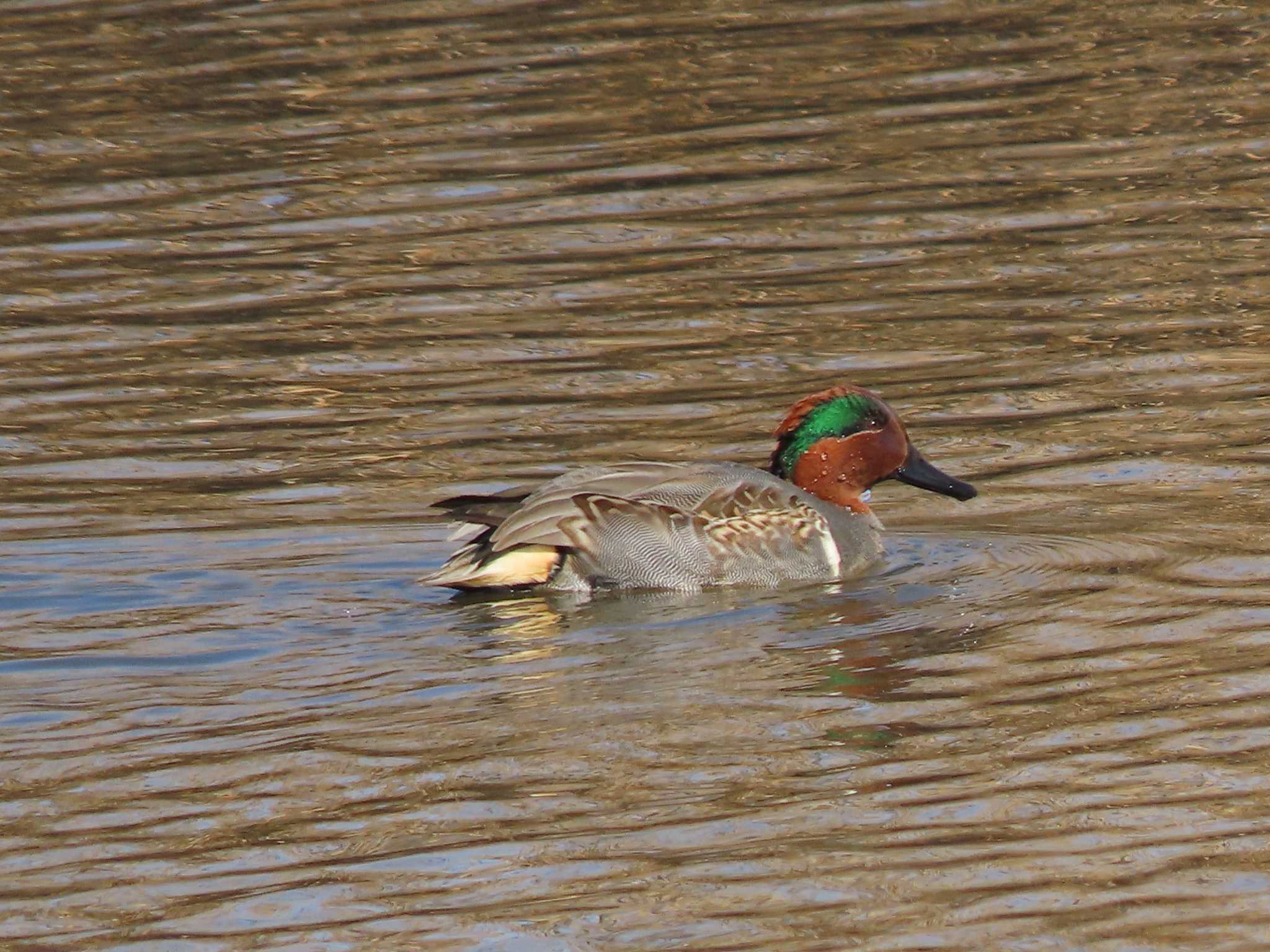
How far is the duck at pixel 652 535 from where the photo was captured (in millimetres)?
8461

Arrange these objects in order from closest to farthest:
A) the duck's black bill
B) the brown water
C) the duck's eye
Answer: the brown water
the duck's black bill
the duck's eye

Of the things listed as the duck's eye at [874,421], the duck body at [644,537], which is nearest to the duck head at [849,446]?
the duck's eye at [874,421]

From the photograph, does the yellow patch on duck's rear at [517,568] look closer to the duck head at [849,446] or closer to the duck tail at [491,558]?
the duck tail at [491,558]

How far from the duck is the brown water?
165mm

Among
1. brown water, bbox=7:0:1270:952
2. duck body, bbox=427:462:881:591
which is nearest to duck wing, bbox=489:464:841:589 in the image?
duck body, bbox=427:462:881:591

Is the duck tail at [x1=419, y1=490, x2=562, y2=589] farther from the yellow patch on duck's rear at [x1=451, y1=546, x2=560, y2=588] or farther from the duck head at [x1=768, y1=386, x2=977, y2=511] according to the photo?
the duck head at [x1=768, y1=386, x2=977, y2=511]

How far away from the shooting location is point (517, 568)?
28.0 ft

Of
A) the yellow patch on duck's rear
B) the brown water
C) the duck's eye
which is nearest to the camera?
the brown water

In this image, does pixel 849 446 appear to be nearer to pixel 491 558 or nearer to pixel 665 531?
pixel 665 531

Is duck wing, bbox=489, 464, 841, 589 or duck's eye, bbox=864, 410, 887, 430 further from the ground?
duck's eye, bbox=864, 410, 887, 430

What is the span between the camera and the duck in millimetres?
8461

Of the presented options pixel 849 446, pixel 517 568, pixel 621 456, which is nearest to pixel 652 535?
pixel 517 568

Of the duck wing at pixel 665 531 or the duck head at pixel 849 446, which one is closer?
the duck wing at pixel 665 531

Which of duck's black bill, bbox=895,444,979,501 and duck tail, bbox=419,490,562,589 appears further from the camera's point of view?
duck's black bill, bbox=895,444,979,501
